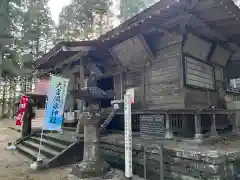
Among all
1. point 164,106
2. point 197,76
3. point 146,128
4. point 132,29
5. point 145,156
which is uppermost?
point 132,29

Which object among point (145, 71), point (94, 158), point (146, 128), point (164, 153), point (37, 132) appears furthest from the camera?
point (37, 132)

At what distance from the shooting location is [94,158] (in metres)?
5.32

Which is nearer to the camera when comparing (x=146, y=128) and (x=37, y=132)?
(x=146, y=128)

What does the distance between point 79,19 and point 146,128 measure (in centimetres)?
2211

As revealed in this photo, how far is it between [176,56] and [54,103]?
180 inches

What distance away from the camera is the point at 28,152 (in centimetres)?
808

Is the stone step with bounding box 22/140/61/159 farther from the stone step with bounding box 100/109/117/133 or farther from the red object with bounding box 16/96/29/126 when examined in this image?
the red object with bounding box 16/96/29/126

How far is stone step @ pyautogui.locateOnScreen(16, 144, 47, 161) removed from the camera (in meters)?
7.37

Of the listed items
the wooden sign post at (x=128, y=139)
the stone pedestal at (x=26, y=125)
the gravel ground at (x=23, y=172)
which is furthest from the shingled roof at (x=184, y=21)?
the stone pedestal at (x=26, y=125)

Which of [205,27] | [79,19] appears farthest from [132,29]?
[79,19]

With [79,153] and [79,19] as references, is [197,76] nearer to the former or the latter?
[79,153]

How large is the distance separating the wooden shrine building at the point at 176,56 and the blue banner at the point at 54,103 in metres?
1.26

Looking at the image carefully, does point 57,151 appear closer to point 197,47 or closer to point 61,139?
point 61,139

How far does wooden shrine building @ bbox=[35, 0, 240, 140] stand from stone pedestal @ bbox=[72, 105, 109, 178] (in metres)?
1.79
